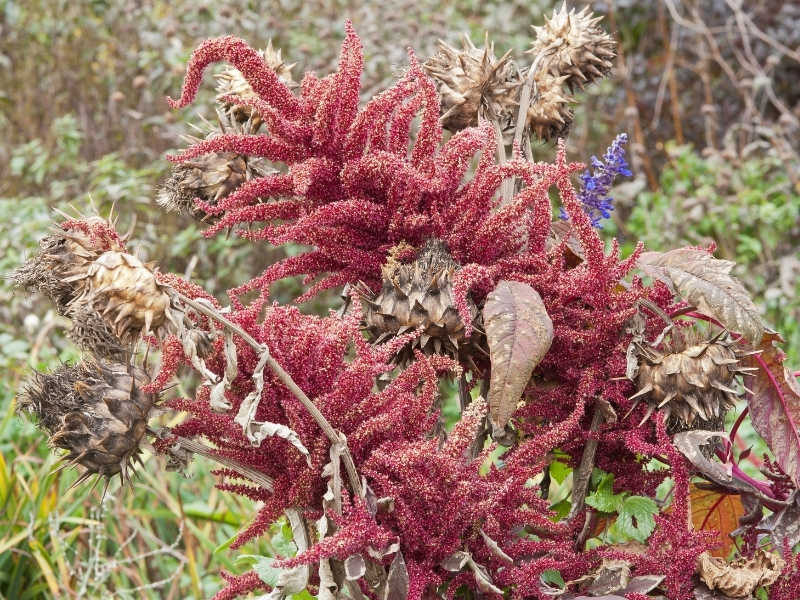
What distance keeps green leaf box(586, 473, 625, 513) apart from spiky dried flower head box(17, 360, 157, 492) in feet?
1.80

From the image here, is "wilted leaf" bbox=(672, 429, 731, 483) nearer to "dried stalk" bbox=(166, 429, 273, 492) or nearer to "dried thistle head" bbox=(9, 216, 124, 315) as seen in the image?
"dried stalk" bbox=(166, 429, 273, 492)

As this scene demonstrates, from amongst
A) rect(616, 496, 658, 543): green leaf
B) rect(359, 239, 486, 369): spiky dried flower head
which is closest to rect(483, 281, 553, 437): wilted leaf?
rect(359, 239, 486, 369): spiky dried flower head

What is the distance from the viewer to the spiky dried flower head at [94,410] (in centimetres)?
90

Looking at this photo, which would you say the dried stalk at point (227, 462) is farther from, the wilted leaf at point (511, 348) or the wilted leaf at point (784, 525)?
the wilted leaf at point (784, 525)

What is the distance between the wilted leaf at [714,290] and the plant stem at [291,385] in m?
0.42

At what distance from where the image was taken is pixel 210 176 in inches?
44.3

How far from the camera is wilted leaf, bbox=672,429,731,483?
0.95 meters

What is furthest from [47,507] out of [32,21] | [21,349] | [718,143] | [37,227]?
[718,143]

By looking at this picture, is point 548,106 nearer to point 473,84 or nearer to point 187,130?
point 473,84

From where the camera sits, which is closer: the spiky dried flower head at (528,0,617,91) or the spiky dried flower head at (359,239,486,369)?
the spiky dried flower head at (359,239,486,369)

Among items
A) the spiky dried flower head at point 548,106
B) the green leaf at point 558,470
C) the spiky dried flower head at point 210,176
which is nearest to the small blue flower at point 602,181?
the spiky dried flower head at point 548,106

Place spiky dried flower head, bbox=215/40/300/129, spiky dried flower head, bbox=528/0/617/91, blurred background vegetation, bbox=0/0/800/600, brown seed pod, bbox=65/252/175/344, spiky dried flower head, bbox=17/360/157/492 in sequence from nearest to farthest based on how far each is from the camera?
brown seed pod, bbox=65/252/175/344 < spiky dried flower head, bbox=17/360/157/492 < spiky dried flower head, bbox=215/40/300/129 < spiky dried flower head, bbox=528/0/617/91 < blurred background vegetation, bbox=0/0/800/600

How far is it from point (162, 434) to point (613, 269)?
54cm

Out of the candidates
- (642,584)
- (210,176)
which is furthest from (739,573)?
(210,176)
